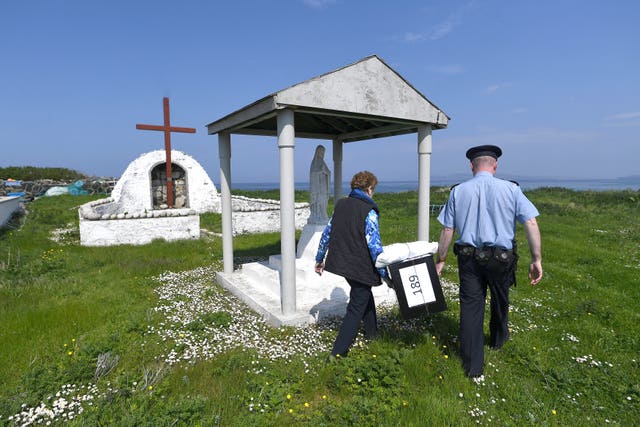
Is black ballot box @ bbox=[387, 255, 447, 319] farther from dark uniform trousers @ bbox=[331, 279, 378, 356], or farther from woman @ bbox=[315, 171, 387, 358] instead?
dark uniform trousers @ bbox=[331, 279, 378, 356]

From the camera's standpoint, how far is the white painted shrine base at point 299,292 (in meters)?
4.84

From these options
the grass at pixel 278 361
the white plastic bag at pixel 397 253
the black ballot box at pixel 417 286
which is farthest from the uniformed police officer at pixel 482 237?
the grass at pixel 278 361

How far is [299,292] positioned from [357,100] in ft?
10.0

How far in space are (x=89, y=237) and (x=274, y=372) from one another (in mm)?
9083

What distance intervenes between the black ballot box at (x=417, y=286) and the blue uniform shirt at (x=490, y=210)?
49cm

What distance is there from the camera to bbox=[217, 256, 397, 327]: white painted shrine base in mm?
4836

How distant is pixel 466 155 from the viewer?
3562 mm

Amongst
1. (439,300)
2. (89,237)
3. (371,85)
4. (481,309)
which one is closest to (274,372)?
(439,300)

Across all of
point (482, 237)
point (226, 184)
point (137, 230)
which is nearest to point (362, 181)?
point (482, 237)

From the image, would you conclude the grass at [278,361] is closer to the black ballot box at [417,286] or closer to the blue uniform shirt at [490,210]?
the black ballot box at [417,286]

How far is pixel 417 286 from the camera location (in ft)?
11.9

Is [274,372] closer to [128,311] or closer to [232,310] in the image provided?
[232,310]

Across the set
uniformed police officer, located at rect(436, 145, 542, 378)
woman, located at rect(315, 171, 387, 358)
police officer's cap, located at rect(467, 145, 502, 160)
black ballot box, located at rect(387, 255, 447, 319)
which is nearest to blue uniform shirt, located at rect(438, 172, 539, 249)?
uniformed police officer, located at rect(436, 145, 542, 378)

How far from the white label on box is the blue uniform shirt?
1.76 feet
